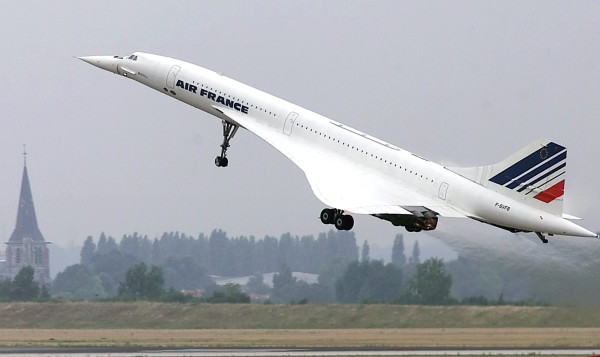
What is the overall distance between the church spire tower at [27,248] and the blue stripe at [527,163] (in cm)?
7910

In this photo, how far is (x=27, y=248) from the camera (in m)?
137

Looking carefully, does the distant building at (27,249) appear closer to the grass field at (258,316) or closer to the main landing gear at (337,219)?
the grass field at (258,316)

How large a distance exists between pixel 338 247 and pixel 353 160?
71.4 metres

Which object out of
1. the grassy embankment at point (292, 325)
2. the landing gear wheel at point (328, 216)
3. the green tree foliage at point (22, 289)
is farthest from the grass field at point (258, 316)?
the landing gear wheel at point (328, 216)

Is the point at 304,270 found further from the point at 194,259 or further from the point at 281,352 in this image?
the point at 281,352

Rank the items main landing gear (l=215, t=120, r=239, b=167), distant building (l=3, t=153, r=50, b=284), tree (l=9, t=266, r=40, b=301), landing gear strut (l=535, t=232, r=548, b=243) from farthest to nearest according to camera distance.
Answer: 1. distant building (l=3, t=153, r=50, b=284)
2. tree (l=9, t=266, r=40, b=301)
3. main landing gear (l=215, t=120, r=239, b=167)
4. landing gear strut (l=535, t=232, r=548, b=243)

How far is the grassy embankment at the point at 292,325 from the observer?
5619cm

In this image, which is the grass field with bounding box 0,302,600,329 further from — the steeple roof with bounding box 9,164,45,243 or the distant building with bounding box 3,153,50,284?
the steeple roof with bounding box 9,164,45,243

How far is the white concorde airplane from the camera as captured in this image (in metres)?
40.3

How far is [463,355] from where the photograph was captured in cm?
5081

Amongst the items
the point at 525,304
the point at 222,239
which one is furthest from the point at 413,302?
the point at 222,239

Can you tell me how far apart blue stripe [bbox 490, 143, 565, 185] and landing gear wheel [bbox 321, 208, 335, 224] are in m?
5.54

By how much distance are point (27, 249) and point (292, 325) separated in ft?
248

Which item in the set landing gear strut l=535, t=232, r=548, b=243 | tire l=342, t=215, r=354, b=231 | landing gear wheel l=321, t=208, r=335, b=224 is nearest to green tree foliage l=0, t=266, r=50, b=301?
landing gear wheel l=321, t=208, r=335, b=224
